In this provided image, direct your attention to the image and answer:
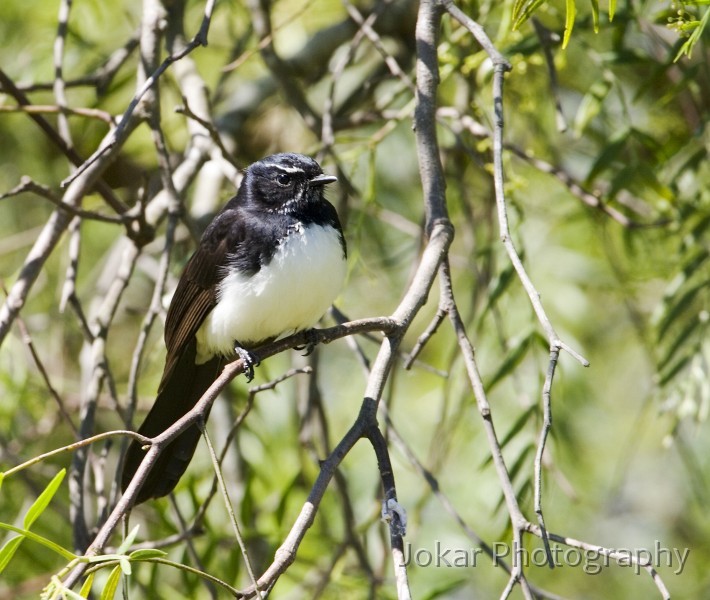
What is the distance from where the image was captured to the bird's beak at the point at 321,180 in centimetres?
356

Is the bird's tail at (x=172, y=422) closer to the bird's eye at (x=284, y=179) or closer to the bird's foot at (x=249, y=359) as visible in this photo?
the bird's foot at (x=249, y=359)

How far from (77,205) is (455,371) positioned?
6.31 feet

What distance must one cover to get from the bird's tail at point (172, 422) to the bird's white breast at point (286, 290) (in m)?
0.28

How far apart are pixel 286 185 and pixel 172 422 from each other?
0.94 metres

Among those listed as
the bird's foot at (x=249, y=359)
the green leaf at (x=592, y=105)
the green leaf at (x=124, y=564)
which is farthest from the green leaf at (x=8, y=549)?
the green leaf at (x=592, y=105)

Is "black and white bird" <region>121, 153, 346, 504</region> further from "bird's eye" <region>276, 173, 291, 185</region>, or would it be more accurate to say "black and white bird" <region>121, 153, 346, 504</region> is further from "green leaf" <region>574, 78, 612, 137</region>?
"green leaf" <region>574, 78, 612, 137</region>

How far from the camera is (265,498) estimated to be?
14.1 ft

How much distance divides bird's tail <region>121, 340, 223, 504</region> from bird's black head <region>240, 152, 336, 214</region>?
62cm

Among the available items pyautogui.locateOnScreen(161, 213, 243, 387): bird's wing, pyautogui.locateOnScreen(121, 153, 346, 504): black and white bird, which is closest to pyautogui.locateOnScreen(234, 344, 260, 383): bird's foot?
pyautogui.locateOnScreen(121, 153, 346, 504): black and white bird

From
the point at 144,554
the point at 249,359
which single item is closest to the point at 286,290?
the point at 249,359

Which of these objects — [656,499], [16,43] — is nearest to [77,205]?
[16,43]

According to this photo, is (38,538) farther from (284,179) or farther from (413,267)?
(413,267)

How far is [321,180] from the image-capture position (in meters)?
3.59

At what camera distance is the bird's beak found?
3561mm
